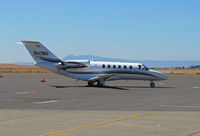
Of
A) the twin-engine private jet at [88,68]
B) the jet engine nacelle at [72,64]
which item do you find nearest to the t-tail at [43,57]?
the twin-engine private jet at [88,68]

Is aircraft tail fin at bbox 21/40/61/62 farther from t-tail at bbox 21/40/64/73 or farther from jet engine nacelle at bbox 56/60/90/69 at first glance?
jet engine nacelle at bbox 56/60/90/69

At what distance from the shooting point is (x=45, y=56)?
39.5m

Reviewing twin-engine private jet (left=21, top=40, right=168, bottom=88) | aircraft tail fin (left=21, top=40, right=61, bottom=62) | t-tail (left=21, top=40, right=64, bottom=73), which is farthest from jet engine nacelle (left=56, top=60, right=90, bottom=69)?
aircraft tail fin (left=21, top=40, right=61, bottom=62)

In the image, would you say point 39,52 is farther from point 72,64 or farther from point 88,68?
point 88,68

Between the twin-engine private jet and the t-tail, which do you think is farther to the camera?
the twin-engine private jet

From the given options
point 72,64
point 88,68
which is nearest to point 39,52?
point 72,64

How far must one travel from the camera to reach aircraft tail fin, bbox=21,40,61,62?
1555 inches

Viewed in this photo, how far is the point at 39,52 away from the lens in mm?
39531
